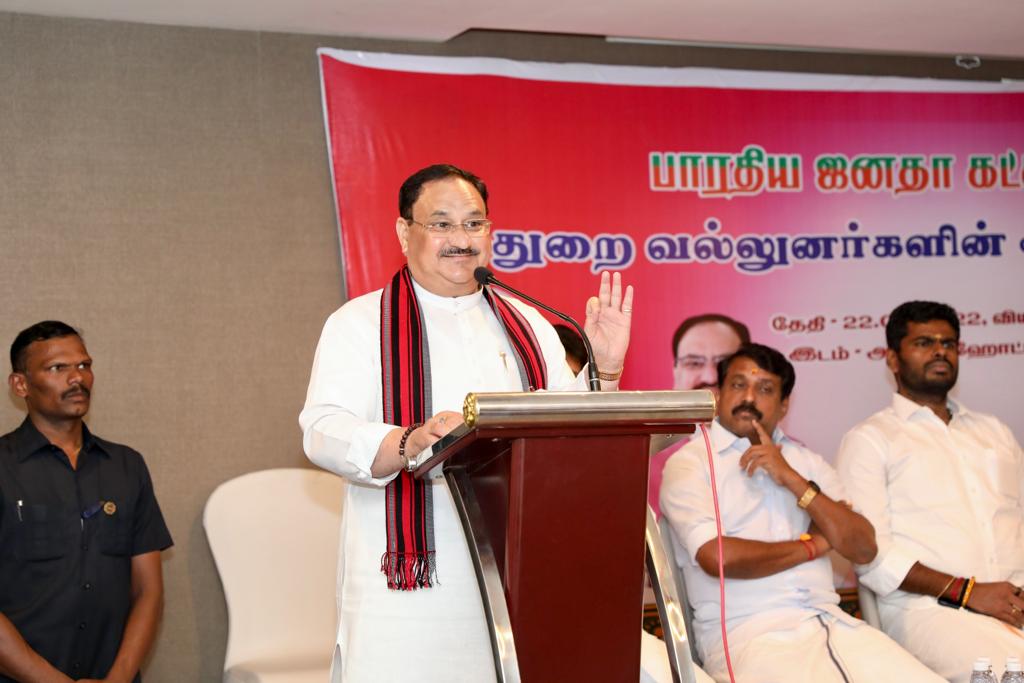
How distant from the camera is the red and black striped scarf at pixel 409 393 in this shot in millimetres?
2697

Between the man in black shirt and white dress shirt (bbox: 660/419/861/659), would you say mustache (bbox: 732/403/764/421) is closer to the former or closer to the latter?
white dress shirt (bbox: 660/419/861/659)

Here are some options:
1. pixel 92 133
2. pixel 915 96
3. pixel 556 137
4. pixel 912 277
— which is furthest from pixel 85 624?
pixel 915 96

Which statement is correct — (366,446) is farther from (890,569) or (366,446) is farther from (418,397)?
(890,569)

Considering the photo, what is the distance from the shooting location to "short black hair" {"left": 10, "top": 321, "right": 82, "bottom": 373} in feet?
13.8

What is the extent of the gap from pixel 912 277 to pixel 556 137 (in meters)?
1.94

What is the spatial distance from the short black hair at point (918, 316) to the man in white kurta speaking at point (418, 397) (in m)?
2.33

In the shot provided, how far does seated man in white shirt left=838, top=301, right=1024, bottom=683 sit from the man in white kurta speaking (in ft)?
6.73

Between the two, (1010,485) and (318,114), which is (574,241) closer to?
(318,114)

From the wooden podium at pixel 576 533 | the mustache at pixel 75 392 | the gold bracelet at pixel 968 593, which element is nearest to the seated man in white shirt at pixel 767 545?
the gold bracelet at pixel 968 593

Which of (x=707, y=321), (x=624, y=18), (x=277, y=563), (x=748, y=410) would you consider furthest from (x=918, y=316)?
(x=277, y=563)

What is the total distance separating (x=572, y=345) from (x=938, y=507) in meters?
1.55

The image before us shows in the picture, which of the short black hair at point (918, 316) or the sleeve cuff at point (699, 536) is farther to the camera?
the short black hair at point (918, 316)

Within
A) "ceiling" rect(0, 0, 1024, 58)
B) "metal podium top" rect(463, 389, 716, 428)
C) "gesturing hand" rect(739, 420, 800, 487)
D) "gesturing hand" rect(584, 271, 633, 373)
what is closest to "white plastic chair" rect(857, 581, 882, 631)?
"gesturing hand" rect(739, 420, 800, 487)

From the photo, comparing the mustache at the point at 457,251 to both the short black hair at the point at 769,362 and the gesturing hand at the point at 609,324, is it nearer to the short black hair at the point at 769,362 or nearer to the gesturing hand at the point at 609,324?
the gesturing hand at the point at 609,324
